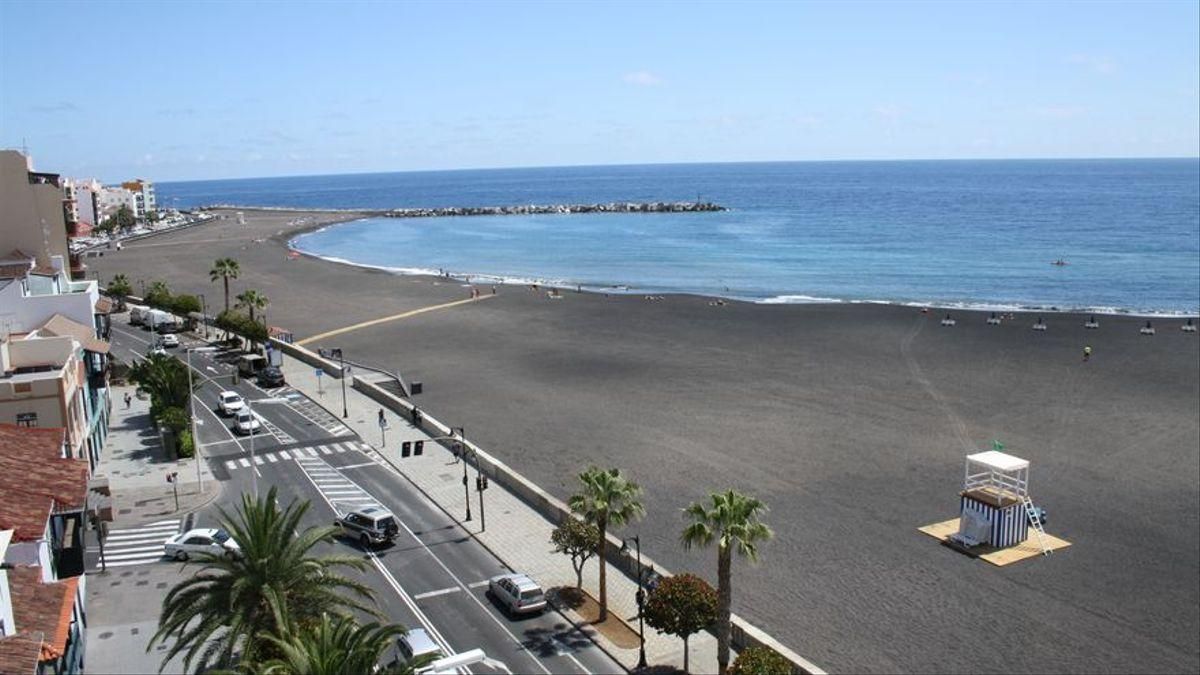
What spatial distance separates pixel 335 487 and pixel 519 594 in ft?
52.7

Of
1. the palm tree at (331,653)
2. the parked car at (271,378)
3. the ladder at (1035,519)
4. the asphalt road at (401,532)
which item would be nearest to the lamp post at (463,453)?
the asphalt road at (401,532)

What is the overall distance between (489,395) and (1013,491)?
33.5m

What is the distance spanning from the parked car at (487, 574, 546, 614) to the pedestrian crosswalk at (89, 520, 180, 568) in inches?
567

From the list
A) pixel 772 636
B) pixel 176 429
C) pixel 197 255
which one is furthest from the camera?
pixel 197 255

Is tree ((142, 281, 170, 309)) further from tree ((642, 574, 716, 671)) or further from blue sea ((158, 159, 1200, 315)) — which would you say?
tree ((642, 574, 716, 671))

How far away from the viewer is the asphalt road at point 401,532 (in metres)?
29.1

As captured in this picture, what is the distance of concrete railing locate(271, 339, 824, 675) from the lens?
28.5 m

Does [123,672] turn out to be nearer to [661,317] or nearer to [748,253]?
[661,317]

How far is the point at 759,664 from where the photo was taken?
24297 millimetres

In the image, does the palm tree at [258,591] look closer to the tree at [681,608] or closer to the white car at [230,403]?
the tree at [681,608]

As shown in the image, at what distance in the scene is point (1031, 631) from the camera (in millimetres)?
31047

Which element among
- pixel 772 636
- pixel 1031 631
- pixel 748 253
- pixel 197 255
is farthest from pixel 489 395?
pixel 197 255

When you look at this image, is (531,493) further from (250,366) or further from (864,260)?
(864,260)

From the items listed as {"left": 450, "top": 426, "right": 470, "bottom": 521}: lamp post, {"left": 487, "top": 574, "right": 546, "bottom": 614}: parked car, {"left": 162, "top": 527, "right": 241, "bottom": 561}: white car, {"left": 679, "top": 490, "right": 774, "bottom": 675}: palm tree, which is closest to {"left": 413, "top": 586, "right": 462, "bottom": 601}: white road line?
{"left": 487, "top": 574, "right": 546, "bottom": 614}: parked car
